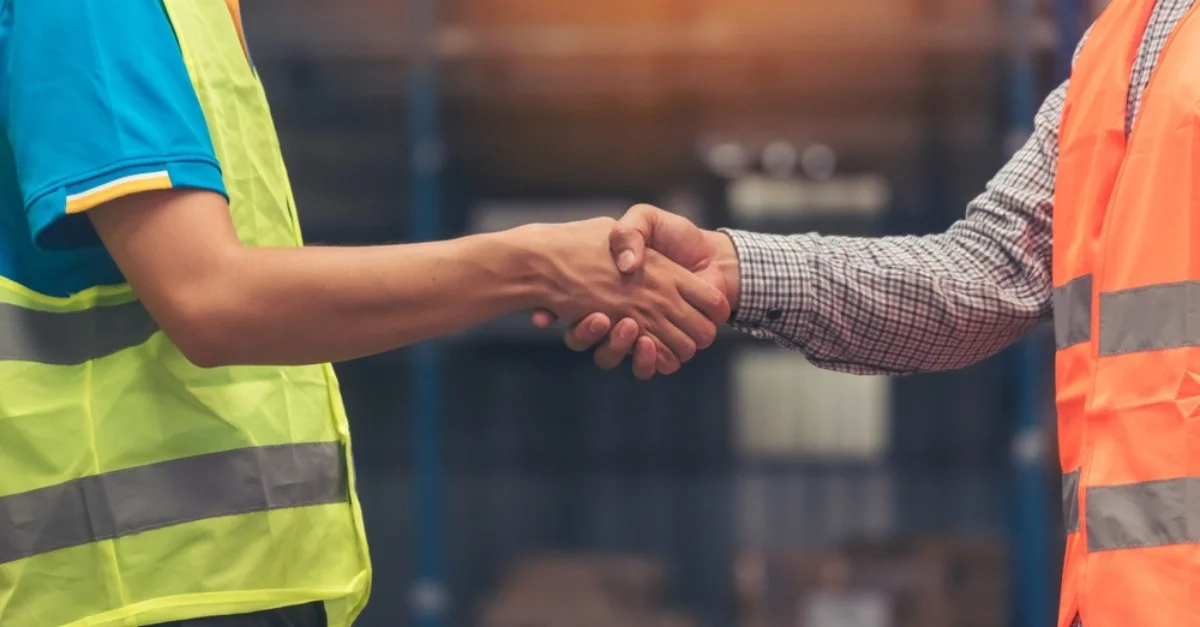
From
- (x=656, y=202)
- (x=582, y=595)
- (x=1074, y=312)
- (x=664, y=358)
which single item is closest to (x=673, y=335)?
(x=664, y=358)

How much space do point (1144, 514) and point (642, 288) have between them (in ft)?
2.12

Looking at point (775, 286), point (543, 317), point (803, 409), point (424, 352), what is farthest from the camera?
point (803, 409)

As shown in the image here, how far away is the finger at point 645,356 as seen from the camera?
1689mm

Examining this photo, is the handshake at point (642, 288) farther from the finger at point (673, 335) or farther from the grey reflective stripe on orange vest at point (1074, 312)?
the grey reflective stripe on orange vest at point (1074, 312)

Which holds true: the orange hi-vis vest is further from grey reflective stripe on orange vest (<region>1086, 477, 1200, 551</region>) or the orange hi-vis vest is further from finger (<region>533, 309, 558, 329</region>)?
finger (<region>533, 309, 558, 329</region>)

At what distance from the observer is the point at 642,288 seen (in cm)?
A: 169

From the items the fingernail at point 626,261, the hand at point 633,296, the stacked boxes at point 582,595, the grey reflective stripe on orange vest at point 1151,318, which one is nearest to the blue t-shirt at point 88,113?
the hand at point 633,296

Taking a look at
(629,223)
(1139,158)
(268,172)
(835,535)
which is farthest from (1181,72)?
(835,535)

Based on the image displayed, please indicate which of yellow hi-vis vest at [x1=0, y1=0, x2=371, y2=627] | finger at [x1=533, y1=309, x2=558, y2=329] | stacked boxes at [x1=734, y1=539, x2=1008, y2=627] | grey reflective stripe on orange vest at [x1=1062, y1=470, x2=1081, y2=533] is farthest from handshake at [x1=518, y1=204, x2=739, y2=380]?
stacked boxes at [x1=734, y1=539, x2=1008, y2=627]

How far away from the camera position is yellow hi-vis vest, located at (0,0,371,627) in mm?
1234

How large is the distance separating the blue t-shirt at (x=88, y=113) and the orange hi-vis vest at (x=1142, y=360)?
0.78 m

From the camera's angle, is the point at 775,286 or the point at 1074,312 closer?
the point at 1074,312

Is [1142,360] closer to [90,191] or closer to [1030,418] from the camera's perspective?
[90,191]

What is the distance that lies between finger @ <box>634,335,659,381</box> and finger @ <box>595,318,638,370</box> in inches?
0.8
